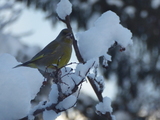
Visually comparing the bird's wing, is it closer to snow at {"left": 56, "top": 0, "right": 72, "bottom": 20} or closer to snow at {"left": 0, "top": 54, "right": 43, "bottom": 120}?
snow at {"left": 0, "top": 54, "right": 43, "bottom": 120}

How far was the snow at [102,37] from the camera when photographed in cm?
180

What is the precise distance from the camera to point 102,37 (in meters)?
1.86

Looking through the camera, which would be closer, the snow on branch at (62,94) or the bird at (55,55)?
the snow on branch at (62,94)

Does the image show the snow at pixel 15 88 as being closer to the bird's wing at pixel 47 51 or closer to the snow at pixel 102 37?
the snow at pixel 102 37

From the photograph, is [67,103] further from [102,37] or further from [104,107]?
[102,37]

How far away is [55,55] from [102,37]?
663 mm

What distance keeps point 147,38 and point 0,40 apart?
315cm

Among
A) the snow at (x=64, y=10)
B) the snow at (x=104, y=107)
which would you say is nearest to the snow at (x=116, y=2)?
the snow at (x=64, y=10)

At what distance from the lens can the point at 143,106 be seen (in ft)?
28.8

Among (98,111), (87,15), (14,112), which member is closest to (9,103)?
(14,112)

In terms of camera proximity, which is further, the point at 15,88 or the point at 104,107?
the point at 15,88

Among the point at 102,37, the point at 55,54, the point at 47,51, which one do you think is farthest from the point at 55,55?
the point at 102,37

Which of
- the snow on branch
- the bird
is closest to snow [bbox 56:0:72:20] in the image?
the snow on branch

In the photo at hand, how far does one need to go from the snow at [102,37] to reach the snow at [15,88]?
313 millimetres
